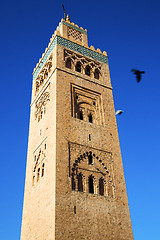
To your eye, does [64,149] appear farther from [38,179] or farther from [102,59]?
[102,59]

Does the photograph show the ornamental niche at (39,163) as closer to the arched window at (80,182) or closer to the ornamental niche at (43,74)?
the arched window at (80,182)

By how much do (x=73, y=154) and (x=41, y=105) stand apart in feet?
13.0

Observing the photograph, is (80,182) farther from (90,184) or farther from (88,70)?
(88,70)

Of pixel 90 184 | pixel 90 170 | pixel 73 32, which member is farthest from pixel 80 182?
pixel 73 32

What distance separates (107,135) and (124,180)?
2187mm

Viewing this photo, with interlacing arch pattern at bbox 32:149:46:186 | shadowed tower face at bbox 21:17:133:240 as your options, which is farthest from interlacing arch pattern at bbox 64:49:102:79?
interlacing arch pattern at bbox 32:149:46:186

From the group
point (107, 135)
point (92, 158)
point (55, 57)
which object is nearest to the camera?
point (92, 158)

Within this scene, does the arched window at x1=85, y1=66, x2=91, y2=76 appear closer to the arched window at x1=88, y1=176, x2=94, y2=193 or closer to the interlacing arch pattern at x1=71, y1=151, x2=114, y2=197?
the interlacing arch pattern at x1=71, y1=151, x2=114, y2=197

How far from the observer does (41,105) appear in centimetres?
1362

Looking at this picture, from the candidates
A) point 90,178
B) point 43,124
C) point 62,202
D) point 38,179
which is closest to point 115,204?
point 90,178

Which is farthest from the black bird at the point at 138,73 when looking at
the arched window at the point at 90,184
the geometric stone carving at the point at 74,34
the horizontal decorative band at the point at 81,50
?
the geometric stone carving at the point at 74,34

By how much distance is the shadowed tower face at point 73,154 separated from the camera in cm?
956

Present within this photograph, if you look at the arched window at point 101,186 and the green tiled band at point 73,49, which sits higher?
the green tiled band at point 73,49

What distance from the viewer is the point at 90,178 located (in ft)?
35.8
